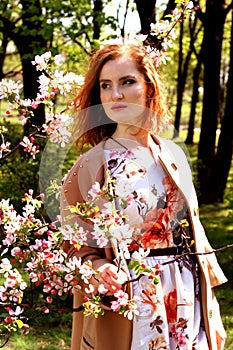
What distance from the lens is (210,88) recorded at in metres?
11.8

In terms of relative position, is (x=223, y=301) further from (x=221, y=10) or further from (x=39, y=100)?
(x=221, y=10)

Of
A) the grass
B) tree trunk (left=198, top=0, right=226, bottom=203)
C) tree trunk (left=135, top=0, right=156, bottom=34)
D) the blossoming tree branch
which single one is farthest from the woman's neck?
tree trunk (left=198, top=0, right=226, bottom=203)

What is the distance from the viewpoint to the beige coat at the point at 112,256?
9.23 feet

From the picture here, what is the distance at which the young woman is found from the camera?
9.22 ft

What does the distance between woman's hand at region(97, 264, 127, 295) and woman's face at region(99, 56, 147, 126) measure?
0.69 m

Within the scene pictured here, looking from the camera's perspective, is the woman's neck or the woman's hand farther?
the woman's neck

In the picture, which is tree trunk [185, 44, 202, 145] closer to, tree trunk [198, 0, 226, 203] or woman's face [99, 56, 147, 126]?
tree trunk [198, 0, 226, 203]

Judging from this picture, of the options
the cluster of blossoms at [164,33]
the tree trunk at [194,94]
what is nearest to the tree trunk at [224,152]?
the tree trunk at [194,94]

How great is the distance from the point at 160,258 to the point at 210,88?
928 centimetres

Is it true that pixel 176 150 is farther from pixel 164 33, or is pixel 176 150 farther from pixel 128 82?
pixel 164 33

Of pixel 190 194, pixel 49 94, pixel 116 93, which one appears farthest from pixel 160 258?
pixel 49 94

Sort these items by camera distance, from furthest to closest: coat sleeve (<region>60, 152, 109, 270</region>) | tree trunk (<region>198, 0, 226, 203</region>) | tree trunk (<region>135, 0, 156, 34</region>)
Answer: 1. tree trunk (<region>198, 0, 226, 203</region>)
2. tree trunk (<region>135, 0, 156, 34</region>)
3. coat sleeve (<region>60, 152, 109, 270</region>)

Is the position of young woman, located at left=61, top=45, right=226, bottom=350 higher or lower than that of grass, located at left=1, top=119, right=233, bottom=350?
higher

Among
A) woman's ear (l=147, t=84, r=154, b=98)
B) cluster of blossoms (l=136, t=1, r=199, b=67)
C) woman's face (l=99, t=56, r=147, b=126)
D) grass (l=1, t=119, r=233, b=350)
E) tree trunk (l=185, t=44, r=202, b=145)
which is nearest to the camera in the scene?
woman's face (l=99, t=56, r=147, b=126)
